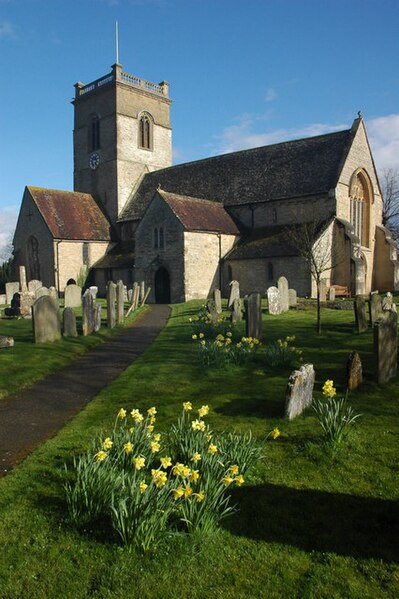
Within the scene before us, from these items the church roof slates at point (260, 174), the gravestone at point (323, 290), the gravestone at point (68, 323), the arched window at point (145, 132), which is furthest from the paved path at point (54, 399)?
the arched window at point (145, 132)

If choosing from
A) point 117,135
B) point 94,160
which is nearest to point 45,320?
point 117,135

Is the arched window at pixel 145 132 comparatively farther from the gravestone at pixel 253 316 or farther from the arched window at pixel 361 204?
the gravestone at pixel 253 316

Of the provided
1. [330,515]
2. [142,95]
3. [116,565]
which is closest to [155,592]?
[116,565]

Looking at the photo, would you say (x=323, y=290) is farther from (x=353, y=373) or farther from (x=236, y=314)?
(x=353, y=373)

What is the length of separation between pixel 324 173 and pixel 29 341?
78.9 ft

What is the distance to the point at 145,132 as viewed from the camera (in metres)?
44.9

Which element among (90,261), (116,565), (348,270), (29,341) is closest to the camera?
(116,565)

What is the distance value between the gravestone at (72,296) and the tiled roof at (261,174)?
13742 mm

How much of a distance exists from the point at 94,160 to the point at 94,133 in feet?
8.67

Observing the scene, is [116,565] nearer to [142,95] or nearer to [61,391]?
[61,391]

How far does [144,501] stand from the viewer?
4.03 meters

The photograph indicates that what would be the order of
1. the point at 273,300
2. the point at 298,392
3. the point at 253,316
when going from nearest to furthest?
the point at 298,392 < the point at 253,316 < the point at 273,300

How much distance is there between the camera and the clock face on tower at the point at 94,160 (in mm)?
44500

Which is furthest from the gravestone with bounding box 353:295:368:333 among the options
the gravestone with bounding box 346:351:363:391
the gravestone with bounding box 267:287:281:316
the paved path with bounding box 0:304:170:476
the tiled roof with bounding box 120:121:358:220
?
the tiled roof with bounding box 120:121:358:220
